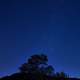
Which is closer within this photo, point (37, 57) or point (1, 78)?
point (37, 57)

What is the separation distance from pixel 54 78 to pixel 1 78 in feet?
49.0

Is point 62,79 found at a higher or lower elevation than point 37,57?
lower

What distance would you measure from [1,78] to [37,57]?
11.6 metres

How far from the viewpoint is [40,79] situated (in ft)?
143

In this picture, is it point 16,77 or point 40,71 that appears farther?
point 16,77

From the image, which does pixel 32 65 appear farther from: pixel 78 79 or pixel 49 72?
pixel 78 79

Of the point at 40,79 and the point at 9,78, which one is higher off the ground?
the point at 9,78

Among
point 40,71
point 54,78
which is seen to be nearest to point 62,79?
point 54,78

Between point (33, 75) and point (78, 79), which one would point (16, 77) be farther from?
point (78, 79)

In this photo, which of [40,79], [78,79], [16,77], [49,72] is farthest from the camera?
[78,79]

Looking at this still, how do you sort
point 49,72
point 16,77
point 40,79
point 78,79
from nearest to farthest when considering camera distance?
point 40,79
point 49,72
point 16,77
point 78,79

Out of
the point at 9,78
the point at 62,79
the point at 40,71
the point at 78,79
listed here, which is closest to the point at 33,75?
the point at 40,71

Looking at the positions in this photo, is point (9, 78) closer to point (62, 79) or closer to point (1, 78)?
point (1, 78)

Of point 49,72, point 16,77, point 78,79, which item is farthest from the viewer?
point 78,79
